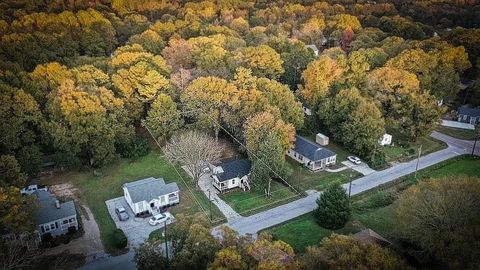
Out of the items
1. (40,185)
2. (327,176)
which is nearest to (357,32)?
(327,176)

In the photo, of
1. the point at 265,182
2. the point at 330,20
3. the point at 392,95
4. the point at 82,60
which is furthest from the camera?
the point at 330,20

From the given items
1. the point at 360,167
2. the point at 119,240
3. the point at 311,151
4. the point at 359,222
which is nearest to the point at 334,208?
the point at 359,222

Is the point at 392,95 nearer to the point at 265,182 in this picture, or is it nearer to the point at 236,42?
the point at 265,182

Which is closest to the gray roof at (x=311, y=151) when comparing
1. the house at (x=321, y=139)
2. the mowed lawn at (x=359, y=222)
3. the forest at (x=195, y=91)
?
the forest at (x=195, y=91)

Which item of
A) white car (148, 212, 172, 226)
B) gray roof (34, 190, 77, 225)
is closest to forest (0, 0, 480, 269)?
gray roof (34, 190, 77, 225)

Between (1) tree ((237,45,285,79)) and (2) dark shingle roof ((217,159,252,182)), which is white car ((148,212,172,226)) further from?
(1) tree ((237,45,285,79))
